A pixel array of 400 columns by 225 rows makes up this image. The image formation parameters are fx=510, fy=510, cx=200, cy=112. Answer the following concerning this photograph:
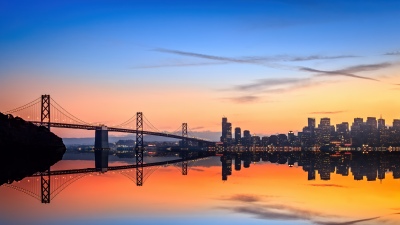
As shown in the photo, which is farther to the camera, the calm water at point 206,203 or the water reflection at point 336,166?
the water reflection at point 336,166

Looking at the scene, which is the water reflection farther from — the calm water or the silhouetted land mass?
the silhouetted land mass

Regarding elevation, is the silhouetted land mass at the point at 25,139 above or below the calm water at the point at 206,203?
above

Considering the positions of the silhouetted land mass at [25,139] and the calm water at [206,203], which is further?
the silhouetted land mass at [25,139]

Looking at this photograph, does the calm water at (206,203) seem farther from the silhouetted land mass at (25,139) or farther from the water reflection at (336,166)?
the silhouetted land mass at (25,139)

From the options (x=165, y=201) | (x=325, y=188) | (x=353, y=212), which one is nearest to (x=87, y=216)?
(x=165, y=201)

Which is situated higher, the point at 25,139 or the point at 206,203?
the point at 25,139

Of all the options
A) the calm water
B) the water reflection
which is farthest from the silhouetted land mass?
the calm water

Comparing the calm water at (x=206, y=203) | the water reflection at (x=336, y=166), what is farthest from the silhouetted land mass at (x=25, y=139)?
the calm water at (x=206, y=203)

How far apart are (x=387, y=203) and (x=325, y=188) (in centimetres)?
576

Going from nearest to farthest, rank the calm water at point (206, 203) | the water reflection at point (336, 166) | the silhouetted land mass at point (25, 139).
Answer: the calm water at point (206, 203) → the water reflection at point (336, 166) → the silhouetted land mass at point (25, 139)

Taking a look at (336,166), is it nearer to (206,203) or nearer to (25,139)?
(206,203)

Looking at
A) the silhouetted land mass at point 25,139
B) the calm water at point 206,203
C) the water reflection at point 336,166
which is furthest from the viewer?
the silhouetted land mass at point 25,139

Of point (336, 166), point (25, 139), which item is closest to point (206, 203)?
point (336, 166)

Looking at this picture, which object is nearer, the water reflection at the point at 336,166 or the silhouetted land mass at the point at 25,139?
the water reflection at the point at 336,166
